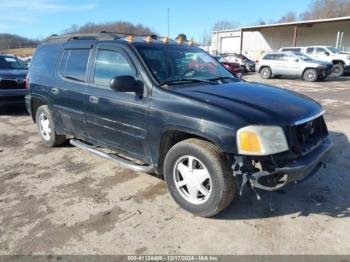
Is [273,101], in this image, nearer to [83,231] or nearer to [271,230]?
[271,230]

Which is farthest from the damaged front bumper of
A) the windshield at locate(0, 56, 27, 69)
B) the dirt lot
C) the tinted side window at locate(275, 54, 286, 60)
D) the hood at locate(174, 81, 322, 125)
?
the tinted side window at locate(275, 54, 286, 60)

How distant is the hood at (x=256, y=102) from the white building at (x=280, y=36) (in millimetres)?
30660

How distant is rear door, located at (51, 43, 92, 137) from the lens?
4.67m

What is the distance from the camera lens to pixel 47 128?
5.94 meters

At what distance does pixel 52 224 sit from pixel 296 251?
2.41m

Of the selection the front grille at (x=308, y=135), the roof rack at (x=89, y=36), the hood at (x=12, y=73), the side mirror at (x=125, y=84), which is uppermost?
the roof rack at (x=89, y=36)

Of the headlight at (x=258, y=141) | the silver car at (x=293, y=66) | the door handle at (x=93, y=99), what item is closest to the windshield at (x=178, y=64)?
the door handle at (x=93, y=99)

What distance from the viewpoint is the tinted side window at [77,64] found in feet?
15.3

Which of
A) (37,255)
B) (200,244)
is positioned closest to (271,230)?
(200,244)

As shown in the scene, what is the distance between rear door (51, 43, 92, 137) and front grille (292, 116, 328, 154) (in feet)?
9.14

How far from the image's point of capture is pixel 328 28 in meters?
35.1

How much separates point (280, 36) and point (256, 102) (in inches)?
1559

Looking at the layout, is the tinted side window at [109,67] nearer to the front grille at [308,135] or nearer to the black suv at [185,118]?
the black suv at [185,118]

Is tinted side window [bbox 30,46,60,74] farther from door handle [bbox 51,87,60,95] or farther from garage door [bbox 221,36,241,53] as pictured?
garage door [bbox 221,36,241,53]
